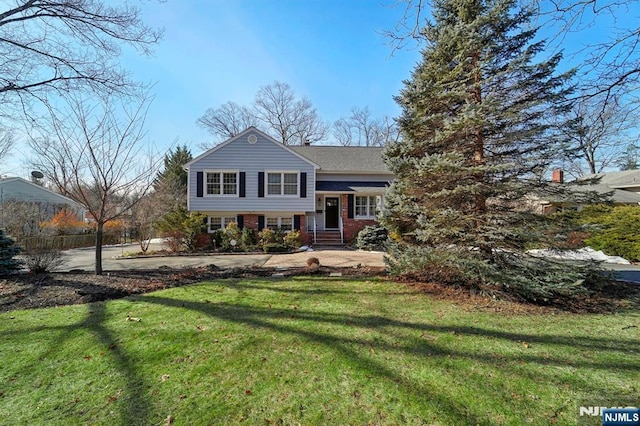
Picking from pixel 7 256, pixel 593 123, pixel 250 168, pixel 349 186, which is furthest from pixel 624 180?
pixel 7 256

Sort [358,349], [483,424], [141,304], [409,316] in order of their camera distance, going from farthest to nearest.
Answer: [141,304] < [409,316] < [358,349] < [483,424]

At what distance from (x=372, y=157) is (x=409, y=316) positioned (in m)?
15.9

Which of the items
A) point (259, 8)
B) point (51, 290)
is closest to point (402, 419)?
point (51, 290)

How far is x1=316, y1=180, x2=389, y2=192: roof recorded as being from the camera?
17.3 m

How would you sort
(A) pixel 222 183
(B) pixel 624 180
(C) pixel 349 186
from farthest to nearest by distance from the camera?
(B) pixel 624 180, (C) pixel 349 186, (A) pixel 222 183

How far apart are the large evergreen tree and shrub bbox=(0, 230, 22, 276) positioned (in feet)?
34.2

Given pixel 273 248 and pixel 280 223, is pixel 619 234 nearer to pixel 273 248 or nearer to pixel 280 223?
pixel 273 248

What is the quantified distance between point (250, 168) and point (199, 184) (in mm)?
2939

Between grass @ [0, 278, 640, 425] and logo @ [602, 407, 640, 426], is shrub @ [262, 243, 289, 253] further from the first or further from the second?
logo @ [602, 407, 640, 426]

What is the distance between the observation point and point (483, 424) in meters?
2.39

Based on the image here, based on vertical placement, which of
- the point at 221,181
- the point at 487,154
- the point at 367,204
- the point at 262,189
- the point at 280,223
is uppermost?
the point at 221,181

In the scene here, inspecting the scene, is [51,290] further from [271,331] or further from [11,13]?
Result: [11,13]

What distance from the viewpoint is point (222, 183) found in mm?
16484

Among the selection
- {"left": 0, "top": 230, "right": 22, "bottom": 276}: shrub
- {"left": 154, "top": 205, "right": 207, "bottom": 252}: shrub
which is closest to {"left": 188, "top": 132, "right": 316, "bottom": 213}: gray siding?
{"left": 154, "top": 205, "right": 207, "bottom": 252}: shrub
